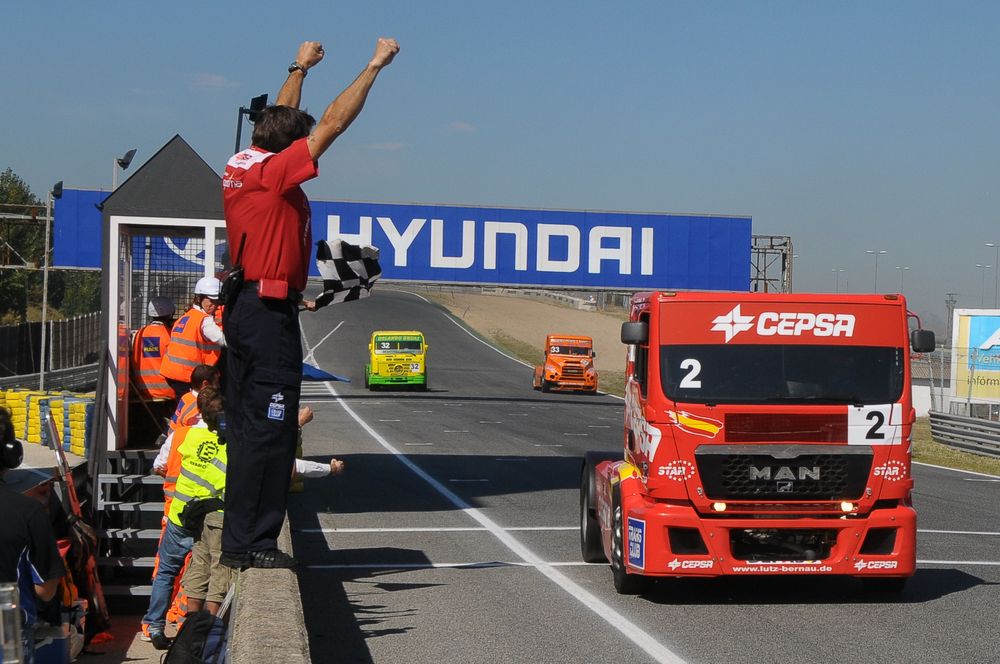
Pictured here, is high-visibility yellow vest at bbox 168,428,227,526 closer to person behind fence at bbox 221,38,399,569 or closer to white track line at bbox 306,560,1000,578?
person behind fence at bbox 221,38,399,569

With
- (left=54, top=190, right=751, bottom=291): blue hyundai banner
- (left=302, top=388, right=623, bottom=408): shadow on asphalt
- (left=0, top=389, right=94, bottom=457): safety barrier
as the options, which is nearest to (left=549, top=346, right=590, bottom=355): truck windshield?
(left=302, top=388, right=623, bottom=408): shadow on asphalt

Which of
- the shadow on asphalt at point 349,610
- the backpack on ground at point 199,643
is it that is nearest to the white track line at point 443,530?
the shadow on asphalt at point 349,610

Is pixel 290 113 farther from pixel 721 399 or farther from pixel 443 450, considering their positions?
pixel 443 450

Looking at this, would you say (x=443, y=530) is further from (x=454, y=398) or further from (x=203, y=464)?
(x=454, y=398)

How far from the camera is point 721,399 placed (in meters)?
9.88

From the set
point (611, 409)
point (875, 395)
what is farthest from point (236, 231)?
point (611, 409)

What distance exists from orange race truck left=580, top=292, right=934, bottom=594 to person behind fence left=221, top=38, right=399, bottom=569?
4.59m

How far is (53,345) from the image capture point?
47562mm

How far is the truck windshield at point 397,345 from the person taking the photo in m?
53.2

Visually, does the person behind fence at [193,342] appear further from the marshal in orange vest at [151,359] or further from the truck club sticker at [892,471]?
the truck club sticker at [892,471]

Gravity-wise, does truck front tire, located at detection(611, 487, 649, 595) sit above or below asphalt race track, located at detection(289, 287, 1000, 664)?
above

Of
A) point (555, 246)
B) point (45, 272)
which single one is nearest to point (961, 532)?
point (555, 246)

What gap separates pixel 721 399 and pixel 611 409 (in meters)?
35.5

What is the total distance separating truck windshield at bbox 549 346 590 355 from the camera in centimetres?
5531
